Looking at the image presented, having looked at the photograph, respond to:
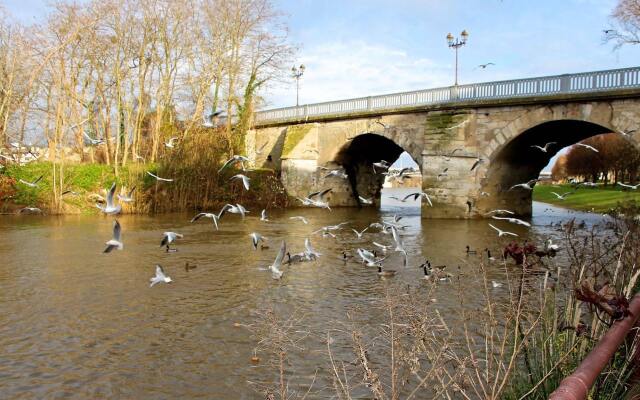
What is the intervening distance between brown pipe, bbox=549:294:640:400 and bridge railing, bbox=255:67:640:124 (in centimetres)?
2086

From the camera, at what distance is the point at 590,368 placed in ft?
5.61

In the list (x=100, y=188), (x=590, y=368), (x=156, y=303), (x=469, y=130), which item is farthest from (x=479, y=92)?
(x=590, y=368)

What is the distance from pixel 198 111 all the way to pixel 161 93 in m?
2.24

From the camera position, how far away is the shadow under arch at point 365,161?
3484 cm

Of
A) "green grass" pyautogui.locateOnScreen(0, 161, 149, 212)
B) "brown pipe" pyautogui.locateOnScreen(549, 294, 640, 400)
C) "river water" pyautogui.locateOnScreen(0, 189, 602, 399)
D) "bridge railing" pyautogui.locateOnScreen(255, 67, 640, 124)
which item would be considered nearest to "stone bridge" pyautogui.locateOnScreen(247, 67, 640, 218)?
"bridge railing" pyautogui.locateOnScreen(255, 67, 640, 124)

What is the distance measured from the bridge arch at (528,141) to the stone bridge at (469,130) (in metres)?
0.04

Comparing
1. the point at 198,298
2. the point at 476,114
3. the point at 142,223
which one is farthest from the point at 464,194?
the point at 198,298

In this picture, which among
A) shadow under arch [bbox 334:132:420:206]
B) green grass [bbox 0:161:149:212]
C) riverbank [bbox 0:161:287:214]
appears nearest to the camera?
riverbank [bbox 0:161:287:214]

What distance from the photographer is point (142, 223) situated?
21.8 metres

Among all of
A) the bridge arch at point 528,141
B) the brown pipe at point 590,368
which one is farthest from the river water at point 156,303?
the bridge arch at point 528,141

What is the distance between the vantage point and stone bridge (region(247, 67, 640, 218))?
21.2 m

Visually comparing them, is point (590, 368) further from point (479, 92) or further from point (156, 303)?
point (479, 92)

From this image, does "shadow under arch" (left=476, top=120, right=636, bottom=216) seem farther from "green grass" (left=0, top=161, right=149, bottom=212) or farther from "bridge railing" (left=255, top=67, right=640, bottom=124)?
"green grass" (left=0, top=161, right=149, bottom=212)

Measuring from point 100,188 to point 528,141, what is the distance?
19.4 meters
